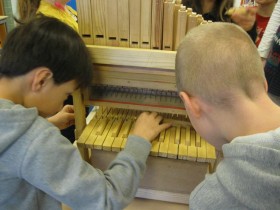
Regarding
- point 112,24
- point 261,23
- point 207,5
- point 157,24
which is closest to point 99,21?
Result: point 112,24

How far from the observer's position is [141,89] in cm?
96

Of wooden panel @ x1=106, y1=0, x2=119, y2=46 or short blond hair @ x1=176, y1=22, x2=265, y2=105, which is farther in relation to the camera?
wooden panel @ x1=106, y1=0, x2=119, y2=46

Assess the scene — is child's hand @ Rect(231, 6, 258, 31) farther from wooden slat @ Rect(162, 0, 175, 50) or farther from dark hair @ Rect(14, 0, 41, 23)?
dark hair @ Rect(14, 0, 41, 23)

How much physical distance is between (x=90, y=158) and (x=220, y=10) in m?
1.11

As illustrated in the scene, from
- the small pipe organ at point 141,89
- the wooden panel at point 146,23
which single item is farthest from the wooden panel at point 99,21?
the wooden panel at point 146,23

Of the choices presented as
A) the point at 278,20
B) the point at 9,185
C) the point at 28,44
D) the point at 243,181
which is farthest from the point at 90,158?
the point at 278,20

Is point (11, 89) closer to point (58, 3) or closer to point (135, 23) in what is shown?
point (135, 23)

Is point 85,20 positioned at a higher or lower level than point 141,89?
higher

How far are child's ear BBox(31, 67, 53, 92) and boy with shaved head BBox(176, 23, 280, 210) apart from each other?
0.31 m

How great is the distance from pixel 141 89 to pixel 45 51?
0.36 meters

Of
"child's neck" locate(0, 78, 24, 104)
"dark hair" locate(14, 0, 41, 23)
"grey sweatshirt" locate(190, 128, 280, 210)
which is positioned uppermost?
"dark hair" locate(14, 0, 41, 23)

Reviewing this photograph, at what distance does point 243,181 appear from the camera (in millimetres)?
534

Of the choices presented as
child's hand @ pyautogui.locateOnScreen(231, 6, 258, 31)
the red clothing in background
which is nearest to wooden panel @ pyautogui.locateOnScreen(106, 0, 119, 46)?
child's hand @ pyautogui.locateOnScreen(231, 6, 258, 31)

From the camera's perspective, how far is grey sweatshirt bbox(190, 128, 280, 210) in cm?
52
